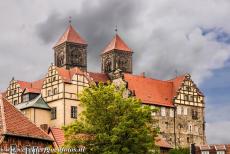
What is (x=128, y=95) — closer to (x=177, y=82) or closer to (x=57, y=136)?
(x=177, y=82)

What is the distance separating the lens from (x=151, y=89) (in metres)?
110

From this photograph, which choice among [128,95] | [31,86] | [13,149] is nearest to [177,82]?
[128,95]

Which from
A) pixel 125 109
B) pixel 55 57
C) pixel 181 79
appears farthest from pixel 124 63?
pixel 125 109

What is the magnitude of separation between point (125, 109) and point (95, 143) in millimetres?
3983

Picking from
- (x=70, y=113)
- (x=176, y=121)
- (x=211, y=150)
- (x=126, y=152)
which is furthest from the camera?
(x=176, y=121)

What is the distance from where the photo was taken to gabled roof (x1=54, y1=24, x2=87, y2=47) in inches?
5167

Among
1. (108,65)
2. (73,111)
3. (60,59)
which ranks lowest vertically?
(73,111)

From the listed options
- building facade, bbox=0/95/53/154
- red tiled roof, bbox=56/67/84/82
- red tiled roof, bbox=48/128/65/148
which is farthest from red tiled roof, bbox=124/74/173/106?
building facade, bbox=0/95/53/154

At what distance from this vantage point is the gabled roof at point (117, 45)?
136 m

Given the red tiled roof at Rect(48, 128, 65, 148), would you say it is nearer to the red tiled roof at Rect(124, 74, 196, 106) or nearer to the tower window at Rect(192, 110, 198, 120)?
the red tiled roof at Rect(124, 74, 196, 106)

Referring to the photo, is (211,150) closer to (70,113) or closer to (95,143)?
(70,113)

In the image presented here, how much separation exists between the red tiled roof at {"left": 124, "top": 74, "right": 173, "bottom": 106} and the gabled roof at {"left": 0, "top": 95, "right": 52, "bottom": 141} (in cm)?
5124

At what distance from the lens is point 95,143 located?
165 feet

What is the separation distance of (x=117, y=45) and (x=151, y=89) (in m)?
28.6
